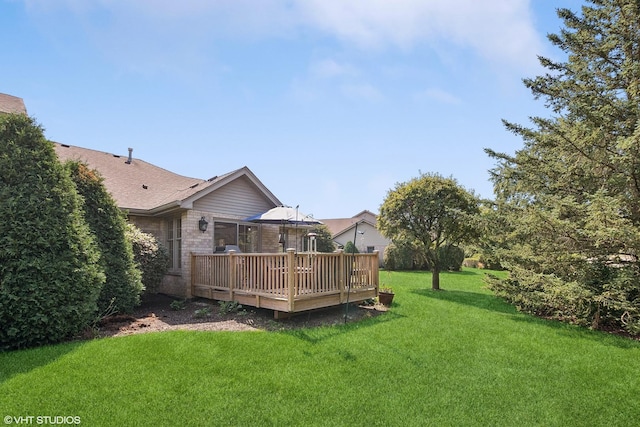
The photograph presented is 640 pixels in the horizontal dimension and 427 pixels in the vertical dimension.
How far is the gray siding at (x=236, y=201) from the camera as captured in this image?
35.3 ft

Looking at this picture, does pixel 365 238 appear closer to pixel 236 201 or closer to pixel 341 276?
pixel 236 201

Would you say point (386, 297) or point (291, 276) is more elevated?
point (291, 276)

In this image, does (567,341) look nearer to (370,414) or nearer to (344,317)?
(344,317)

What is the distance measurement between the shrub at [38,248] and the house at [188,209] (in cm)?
388

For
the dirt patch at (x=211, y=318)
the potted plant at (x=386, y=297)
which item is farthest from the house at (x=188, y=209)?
the potted plant at (x=386, y=297)

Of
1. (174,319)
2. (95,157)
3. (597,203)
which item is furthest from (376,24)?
(95,157)

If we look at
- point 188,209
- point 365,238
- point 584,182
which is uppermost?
point 584,182

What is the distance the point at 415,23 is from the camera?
27.7 feet

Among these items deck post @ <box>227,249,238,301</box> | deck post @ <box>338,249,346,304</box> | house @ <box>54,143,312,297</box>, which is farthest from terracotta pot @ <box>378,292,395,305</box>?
house @ <box>54,143,312,297</box>

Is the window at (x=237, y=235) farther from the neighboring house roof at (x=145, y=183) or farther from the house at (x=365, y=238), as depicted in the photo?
the house at (x=365, y=238)

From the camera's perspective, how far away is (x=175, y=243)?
35.9 feet

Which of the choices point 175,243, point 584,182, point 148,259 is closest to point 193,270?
point 148,259

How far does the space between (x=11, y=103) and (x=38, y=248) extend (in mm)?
8815

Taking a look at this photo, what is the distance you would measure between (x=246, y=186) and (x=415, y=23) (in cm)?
708
